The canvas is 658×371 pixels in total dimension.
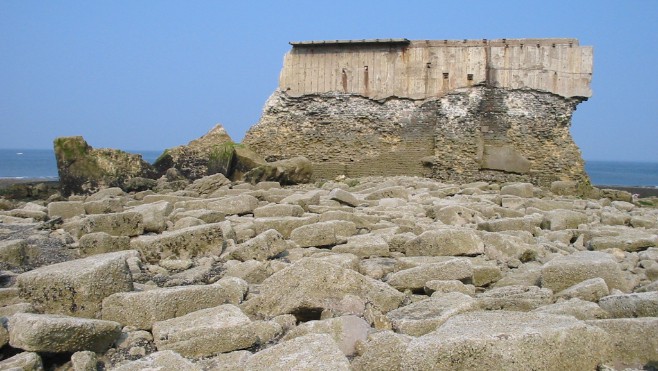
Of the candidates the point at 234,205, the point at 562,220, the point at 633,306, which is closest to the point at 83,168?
the point at 234,205

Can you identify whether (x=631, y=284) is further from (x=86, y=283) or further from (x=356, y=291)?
(x=86, y=283)

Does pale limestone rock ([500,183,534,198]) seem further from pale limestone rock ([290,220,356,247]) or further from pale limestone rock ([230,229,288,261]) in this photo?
pale limestone rock ([230,229,288,261])

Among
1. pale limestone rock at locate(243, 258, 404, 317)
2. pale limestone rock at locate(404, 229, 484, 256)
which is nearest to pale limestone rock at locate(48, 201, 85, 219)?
pale limestone rock at locate(404, 229, 484, 256)

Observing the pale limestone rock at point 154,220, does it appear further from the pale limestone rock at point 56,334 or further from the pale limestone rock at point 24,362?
the pale limestone rock at point 24,362

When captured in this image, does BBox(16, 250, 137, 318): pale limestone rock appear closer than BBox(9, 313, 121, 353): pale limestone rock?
No

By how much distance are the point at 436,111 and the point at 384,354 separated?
39.8 ft

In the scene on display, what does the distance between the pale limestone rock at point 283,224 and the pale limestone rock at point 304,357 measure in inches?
141

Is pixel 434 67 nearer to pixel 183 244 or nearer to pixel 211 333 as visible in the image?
pixel 183 244

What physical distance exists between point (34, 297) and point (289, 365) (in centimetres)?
203

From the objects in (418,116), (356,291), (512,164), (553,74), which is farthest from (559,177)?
(356,291)

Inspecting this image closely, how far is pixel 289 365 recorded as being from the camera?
306 centimetres

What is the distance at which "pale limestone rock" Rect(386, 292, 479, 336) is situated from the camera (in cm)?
371

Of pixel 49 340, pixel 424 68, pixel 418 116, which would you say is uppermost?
pixel 424 68

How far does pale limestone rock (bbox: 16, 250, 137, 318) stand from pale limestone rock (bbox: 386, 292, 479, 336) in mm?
1730
